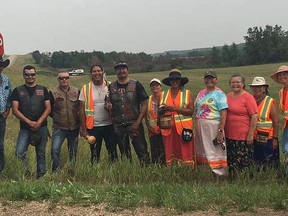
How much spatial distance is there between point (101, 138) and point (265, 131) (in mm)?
2679

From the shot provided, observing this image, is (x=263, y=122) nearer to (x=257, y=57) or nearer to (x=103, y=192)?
(x=103, y=192)

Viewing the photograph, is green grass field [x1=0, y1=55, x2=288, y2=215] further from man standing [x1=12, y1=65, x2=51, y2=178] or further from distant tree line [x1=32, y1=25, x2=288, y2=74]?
distant tree line [x1=32, y1=25, x2=288, y2=74]

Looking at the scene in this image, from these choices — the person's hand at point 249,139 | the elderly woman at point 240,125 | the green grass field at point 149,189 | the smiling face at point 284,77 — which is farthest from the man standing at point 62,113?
the smiling face at point 284,77

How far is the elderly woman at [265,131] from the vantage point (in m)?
6.40

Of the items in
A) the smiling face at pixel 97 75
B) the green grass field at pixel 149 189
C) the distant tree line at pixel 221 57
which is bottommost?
the green grass field at pixel 149 189

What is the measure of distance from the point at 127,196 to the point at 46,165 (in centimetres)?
277

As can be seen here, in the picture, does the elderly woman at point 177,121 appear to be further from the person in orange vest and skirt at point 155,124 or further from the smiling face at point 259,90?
the smiling face at point 259,90

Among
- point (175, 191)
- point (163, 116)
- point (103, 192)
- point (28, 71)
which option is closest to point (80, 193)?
point (103, 192)

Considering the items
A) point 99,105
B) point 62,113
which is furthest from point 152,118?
point 62,113

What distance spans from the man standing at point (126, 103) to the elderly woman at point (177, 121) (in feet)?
1.29

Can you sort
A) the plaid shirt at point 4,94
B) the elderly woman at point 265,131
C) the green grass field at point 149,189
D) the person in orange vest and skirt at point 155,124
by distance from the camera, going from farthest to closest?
the person in orange vest and skirt at point 155,124, the plaid shirt at point 4,94, the elderly woman at point 265,131, the green grass field at point 149,189

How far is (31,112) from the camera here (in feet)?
22.4

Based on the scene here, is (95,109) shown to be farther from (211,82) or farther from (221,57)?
(221,57)

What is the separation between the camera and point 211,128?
21.3ft
